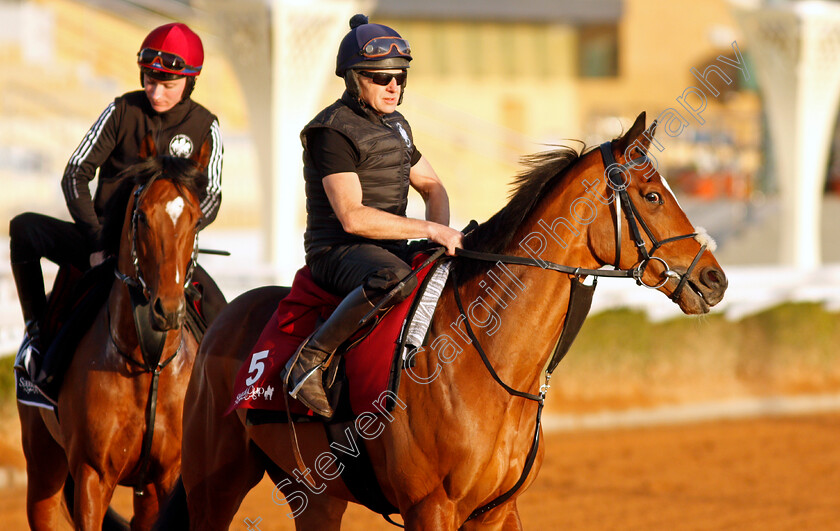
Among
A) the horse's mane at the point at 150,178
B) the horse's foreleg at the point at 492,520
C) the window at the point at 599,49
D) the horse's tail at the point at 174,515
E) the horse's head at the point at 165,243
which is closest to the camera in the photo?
→ the horse's foreleg at the point at 492,520

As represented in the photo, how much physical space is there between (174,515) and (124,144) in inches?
69.1

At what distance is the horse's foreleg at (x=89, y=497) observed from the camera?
4.15 metres

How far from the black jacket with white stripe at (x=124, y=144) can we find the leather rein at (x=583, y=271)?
1.63 metres

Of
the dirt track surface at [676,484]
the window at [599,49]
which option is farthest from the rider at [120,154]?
the window at [599,49]

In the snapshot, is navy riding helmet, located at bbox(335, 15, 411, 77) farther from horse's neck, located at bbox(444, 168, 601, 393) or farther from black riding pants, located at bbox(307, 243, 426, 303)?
horse's neck, located at bbox(444, 168, 601, 393)

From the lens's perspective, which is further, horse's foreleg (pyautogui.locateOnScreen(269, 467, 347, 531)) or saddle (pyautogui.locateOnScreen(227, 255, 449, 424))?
horse's foreleg (pyautogui.locateOnScreen(269, 467, 347, 531))

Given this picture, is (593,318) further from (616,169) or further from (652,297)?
(616,169)

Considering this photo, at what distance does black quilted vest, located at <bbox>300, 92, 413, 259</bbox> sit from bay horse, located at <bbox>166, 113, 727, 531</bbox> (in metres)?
0.40

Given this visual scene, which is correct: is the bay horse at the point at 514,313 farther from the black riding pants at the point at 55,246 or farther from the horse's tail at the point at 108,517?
the horse's tail at the point at 108,517

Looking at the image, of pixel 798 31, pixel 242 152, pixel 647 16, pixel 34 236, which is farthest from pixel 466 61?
pixel 34 236

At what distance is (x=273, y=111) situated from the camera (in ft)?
29.6

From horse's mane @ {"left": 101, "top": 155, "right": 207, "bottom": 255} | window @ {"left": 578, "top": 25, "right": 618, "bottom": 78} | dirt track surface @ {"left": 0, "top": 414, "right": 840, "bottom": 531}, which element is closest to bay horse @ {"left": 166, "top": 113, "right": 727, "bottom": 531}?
horse's mane @ {"left": 101, "top": 155, "right": 207, "bottom": 255}

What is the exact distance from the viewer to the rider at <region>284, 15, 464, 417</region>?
3.56m

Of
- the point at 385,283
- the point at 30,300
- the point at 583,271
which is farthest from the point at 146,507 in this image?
the point at 583,271
